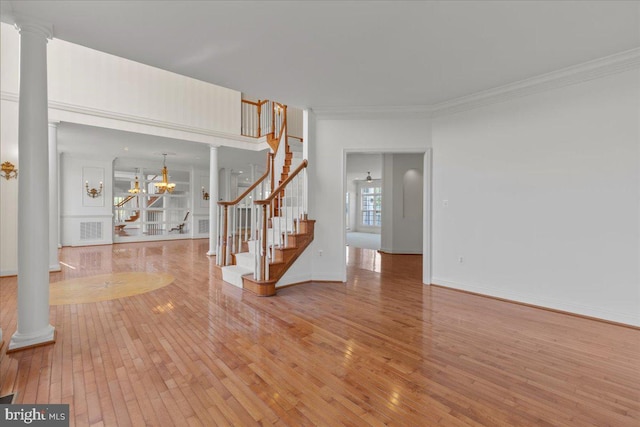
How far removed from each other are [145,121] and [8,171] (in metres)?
2.50

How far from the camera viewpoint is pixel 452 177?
447 centimetres

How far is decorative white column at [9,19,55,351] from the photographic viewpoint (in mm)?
2406

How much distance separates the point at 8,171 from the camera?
5.01m

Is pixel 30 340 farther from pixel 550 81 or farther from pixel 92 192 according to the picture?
pixel 92 192

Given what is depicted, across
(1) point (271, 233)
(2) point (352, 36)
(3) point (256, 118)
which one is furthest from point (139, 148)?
(2) point (352, 36)

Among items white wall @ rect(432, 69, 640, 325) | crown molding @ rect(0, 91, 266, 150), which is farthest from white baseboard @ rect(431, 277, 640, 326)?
crown molding @ rect(0, 91, 266, 150)

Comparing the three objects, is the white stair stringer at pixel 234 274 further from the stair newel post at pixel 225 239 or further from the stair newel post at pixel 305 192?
the stair newel post at pixel 305 192

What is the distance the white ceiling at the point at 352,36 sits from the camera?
2365mm

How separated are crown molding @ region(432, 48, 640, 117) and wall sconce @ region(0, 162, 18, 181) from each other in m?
7.11

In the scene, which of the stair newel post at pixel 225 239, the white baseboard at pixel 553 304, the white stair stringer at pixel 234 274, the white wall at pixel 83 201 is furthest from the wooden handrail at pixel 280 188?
the white wall at pixel 83 201

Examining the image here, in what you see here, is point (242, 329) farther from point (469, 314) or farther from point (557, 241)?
point (557, 241)

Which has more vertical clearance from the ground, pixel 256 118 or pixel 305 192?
pixel 256 118

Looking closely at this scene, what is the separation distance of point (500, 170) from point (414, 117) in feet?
4.96

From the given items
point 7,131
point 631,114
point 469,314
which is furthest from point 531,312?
point 7,131
